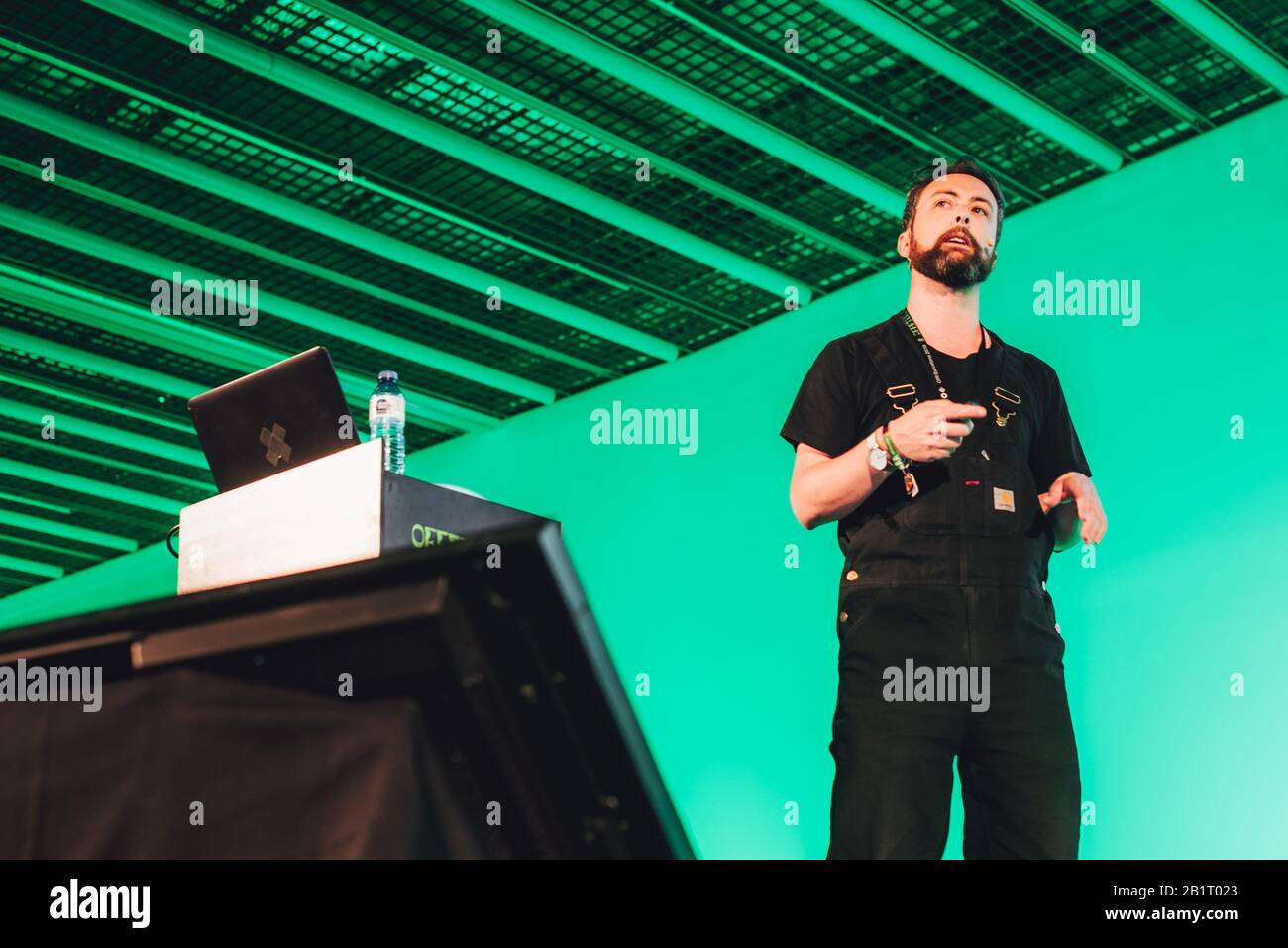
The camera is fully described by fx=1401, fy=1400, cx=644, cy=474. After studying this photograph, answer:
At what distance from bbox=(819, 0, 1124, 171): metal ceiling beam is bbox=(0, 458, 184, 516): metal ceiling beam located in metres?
5.70

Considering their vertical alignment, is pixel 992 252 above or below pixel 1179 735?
above

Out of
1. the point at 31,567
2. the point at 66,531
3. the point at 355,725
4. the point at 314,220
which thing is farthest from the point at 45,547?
the point at 355,725

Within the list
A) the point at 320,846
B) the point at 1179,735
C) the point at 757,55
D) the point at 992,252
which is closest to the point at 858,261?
the point at 757,55

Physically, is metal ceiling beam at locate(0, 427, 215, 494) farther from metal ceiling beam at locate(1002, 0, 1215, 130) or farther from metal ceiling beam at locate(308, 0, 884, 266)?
metal ceiling beam at locate(1002, 0, 1215, 130)

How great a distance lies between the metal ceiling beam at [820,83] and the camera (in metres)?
4.44

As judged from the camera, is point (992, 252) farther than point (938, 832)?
Yes

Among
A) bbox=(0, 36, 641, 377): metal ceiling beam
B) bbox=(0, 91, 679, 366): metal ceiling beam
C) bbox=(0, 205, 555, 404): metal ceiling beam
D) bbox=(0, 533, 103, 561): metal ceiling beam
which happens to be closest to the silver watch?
bbox=(0, 36, 641, 377): metal ceiling beam

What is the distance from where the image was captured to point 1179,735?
4602 mm

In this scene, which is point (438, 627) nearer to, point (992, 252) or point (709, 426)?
point (992, 252)

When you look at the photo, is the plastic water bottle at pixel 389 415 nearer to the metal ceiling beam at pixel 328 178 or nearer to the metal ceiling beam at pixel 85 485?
the metal ceiling beam at pixel 328 178

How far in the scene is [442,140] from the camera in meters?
5.11

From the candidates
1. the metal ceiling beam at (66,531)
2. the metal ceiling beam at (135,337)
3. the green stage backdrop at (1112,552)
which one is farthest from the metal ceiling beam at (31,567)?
the green stage backdrop at (1112,552)

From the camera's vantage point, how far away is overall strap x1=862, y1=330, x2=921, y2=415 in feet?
7.05
